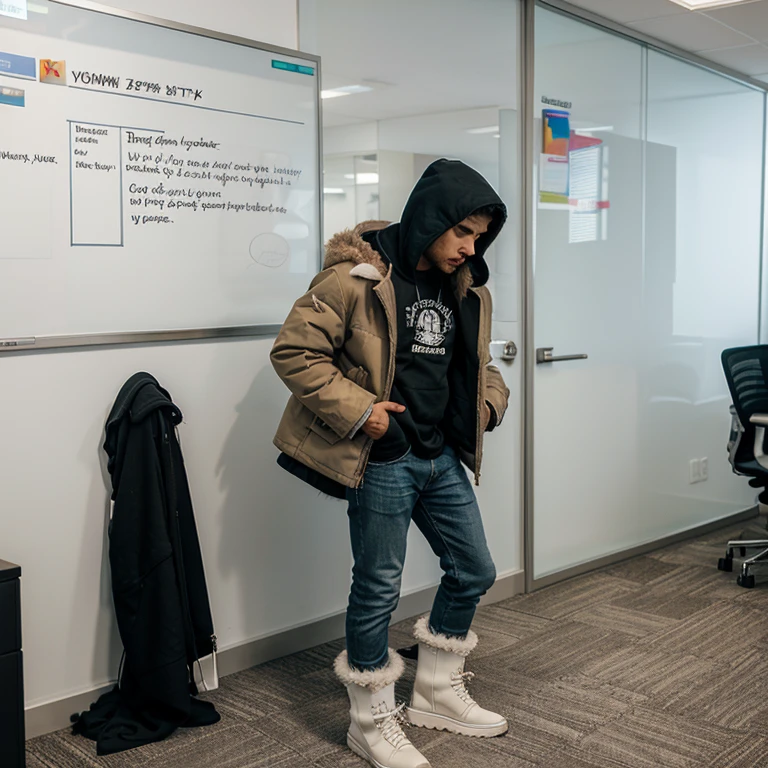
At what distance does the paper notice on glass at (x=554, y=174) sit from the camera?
11.9 ft

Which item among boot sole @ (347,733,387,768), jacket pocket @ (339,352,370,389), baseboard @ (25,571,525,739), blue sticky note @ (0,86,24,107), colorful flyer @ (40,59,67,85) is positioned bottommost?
boot sole @ (347,733,387,768)

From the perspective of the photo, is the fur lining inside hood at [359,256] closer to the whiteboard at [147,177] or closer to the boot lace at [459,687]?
the whiteboard at [147,177]

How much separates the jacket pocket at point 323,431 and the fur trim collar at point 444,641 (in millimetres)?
596

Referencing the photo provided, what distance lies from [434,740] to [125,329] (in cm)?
133

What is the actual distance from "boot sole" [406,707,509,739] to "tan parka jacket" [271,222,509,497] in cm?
66

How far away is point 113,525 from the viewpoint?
2.37 meters

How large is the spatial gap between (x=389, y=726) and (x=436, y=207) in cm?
125

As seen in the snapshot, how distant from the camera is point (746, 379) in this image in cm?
391

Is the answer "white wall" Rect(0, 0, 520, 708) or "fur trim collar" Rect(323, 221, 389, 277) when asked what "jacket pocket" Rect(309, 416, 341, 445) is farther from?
"white wall" Rect(0, 0, 520, 708)

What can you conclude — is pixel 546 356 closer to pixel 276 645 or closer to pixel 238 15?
pixel 276 645

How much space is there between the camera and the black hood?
2201 millimetres

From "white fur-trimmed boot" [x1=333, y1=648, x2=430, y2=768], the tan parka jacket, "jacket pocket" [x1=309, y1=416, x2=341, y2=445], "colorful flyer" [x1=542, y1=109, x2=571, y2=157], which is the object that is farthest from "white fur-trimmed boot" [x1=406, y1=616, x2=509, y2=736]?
"colorful flyer" [x1=542, y1=109, x2=571, y2=157]

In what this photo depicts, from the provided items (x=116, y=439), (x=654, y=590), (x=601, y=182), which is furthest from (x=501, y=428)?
(x=116, y=439)

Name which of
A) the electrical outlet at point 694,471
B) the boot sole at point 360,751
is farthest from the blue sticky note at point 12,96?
the electrical outlet at point 694,471
